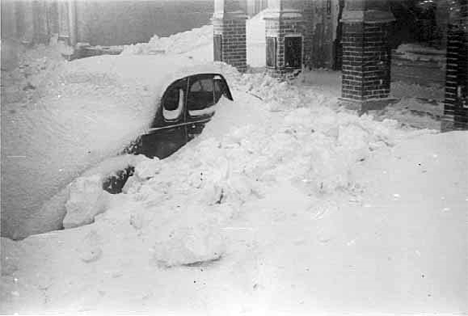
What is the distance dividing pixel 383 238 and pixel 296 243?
0.63m

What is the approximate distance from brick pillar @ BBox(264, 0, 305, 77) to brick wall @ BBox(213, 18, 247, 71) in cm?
37

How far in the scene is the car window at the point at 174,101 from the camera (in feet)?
17.9

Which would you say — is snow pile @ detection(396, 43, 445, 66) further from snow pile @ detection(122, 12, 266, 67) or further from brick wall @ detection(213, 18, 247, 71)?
snow pile @ detection(122, 12, 266, 67)

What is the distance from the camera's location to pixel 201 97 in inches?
221

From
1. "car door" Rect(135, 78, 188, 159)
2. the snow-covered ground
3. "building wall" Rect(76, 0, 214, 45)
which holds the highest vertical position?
"building wall" Rect(76, 0, 214, 45)

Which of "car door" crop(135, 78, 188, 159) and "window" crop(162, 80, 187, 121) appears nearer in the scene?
"car door" crop(135, 78, 188, 159)

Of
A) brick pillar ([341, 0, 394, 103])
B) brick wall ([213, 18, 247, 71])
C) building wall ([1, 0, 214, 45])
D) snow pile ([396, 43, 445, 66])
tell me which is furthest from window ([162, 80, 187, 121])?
snow pile ([396, 43, 445, 66])

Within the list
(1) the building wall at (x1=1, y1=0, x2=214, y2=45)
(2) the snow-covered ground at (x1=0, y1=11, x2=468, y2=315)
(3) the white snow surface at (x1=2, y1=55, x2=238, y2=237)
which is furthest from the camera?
(1) the building wall at (x1=1, y1=0, x2=214, y2=45)

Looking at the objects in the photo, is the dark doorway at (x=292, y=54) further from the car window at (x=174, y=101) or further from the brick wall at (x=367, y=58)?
the car window at (x=174, y=101)

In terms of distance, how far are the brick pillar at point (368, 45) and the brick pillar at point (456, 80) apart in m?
0.84

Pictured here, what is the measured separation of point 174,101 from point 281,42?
5.60ft

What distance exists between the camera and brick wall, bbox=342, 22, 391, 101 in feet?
24.5

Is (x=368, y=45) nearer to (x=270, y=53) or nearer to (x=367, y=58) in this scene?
(x=367, y=58)

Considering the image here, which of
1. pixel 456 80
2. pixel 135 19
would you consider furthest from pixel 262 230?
pixel 456 80
